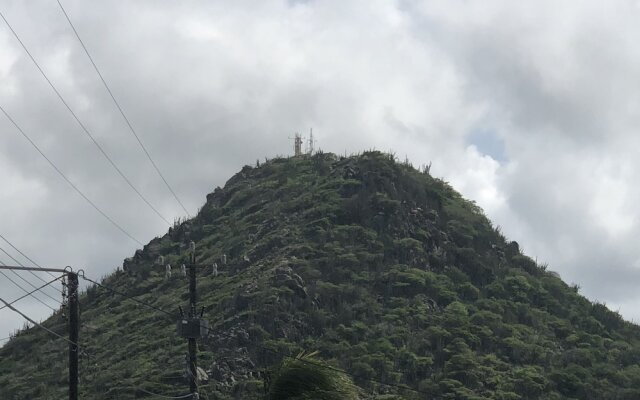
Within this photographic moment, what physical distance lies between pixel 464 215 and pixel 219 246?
19.0m

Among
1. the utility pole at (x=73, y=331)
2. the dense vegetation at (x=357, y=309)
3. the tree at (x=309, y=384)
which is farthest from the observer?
the dense vegetation at (x=357, y=309)

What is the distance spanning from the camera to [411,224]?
268 feet

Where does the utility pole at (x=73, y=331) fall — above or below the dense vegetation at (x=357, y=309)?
below

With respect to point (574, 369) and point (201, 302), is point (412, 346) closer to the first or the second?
point (574, 369)

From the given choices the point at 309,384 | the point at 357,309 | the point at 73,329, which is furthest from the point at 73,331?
the point at 357,309

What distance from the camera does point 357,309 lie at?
70.9 meters

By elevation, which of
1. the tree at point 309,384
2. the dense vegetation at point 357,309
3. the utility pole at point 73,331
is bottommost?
the tree at point 309,384

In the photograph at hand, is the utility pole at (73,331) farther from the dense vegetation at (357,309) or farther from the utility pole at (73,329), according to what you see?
the dense vegetation at (357,309)

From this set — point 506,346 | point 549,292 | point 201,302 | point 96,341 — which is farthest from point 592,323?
point 96,341

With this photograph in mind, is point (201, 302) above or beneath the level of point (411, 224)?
beneath

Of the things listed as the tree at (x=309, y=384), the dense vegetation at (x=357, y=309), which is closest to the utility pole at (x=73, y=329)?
the tree at (x=309, y=384)

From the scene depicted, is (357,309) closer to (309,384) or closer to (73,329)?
(73,329)

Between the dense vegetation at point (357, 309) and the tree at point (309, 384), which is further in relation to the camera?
the dense vegetation at point (357, 309)

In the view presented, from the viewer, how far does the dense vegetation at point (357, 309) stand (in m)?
63.9
